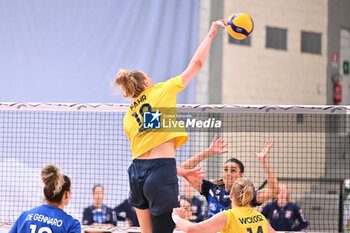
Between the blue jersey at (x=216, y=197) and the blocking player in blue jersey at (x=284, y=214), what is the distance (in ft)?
11.3

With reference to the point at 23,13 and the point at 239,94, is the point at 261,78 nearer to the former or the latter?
the point at 239,94

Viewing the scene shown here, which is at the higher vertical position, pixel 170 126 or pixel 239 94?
pixel 239 94

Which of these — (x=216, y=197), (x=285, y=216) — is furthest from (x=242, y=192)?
(x=285, y=216)

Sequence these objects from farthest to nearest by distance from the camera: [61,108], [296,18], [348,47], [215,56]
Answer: [348,47] < [296,18] < [215,56] < [61,108]

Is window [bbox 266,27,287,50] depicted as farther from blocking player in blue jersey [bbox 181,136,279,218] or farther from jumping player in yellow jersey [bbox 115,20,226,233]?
jumping player in yellow jersey [bbox 115,20,226,233]

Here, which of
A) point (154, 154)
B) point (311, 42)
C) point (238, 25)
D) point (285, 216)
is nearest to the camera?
point (154, 154)

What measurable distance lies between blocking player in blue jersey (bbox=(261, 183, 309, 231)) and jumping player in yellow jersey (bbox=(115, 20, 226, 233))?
16.2 feet

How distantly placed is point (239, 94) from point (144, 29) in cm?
333

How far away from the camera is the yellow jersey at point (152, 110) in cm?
376

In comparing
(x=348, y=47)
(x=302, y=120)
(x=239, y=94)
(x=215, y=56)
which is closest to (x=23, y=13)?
(x=215, y=56)

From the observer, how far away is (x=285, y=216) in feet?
27.7

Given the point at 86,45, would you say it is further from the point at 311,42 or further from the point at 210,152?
the point at 311,42

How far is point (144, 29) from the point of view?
36.5ft

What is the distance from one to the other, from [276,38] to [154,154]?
35.2ft
